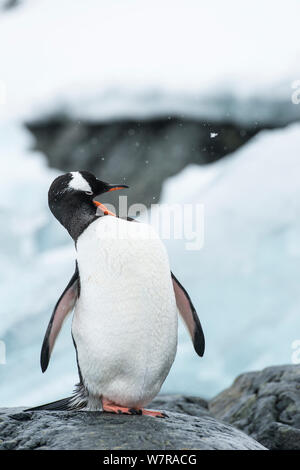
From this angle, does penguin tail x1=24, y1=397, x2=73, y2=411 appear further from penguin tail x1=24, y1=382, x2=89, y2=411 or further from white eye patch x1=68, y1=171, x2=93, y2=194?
white eye patch x1=68, y1=171, x2=93, y2=194

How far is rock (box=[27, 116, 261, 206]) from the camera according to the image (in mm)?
6684

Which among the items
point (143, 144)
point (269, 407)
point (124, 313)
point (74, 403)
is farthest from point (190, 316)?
point (143, 144)

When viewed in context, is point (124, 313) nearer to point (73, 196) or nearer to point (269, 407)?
point (73, 196)

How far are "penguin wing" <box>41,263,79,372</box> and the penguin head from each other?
0.72 feet

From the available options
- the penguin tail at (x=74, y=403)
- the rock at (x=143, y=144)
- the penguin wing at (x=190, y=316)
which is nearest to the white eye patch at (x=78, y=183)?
the penguin wing at (x=190, y=316)

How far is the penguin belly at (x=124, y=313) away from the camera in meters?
1.97

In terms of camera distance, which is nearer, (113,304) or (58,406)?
(113,304)

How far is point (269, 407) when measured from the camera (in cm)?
305

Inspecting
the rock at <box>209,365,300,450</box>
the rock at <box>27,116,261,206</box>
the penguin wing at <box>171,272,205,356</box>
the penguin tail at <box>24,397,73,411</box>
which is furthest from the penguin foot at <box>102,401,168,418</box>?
the rock at <box>27,116,261,206</box>

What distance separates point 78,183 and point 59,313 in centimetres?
53

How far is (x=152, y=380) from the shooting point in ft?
6.68
